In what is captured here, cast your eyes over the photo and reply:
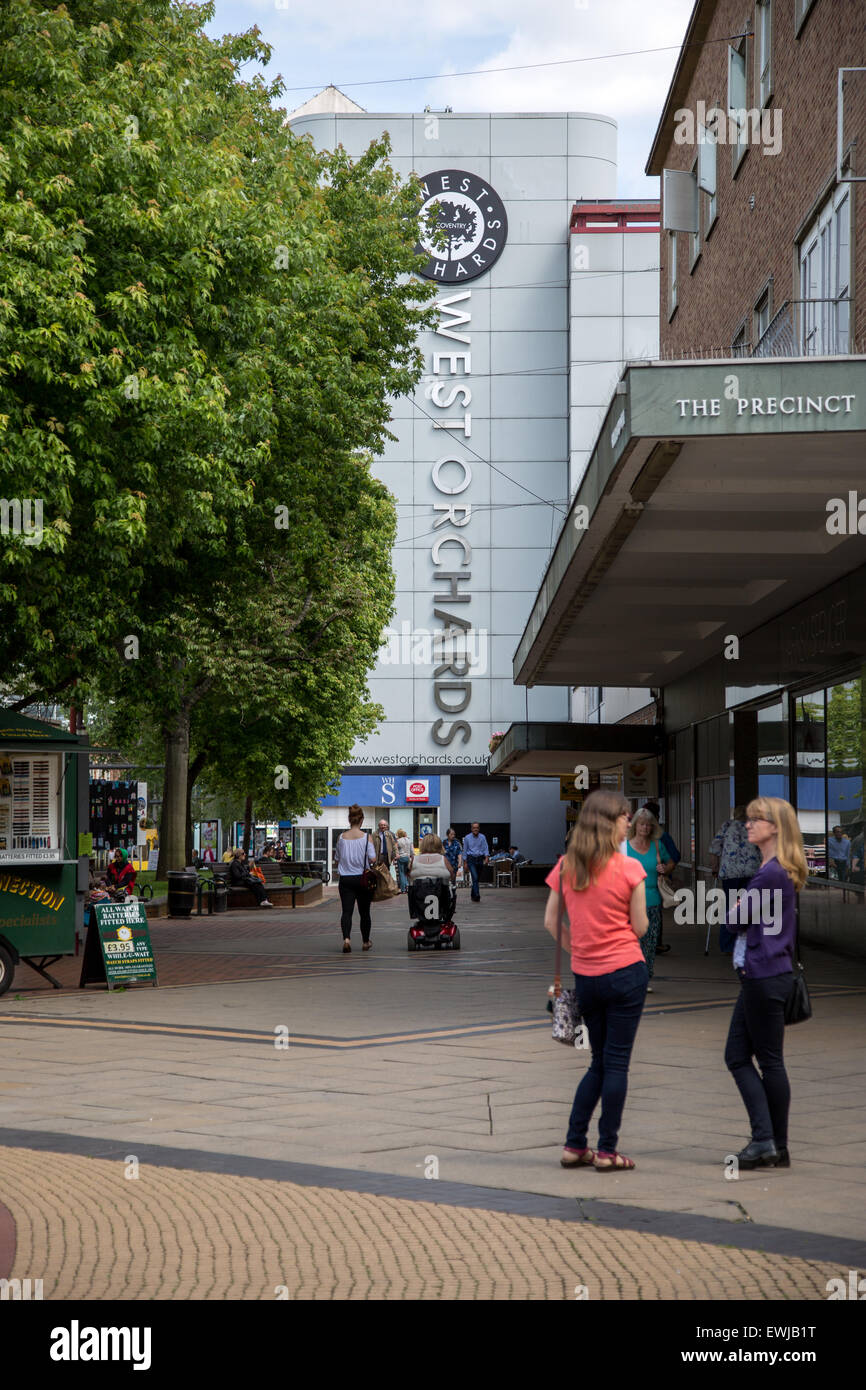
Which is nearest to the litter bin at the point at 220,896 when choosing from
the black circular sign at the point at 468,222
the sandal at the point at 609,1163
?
the sandal at the point at 609,1163

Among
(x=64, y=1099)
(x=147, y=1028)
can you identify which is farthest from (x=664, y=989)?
(x=64, y=1099)

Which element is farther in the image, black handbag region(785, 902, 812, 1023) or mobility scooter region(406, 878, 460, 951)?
mobility scooter region(406, 878, 460, 951)

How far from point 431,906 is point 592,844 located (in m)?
12.4

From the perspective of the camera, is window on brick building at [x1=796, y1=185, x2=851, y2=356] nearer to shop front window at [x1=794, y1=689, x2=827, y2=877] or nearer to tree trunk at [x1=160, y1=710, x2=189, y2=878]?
shop front window at [x1=794, y1=689, x2=827, y2=877]

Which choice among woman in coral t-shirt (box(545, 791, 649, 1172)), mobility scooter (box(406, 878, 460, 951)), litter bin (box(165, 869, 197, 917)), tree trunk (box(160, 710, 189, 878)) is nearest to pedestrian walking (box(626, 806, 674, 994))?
mobility scooter (box(406, 878, 460, 951))

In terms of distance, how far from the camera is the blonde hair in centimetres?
675

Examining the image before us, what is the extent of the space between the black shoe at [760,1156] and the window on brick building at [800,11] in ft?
47.0

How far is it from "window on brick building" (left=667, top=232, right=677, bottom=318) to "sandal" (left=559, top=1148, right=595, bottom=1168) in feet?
79.3

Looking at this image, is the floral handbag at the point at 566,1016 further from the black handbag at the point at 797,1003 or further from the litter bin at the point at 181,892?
the litter bin at the point at 181,892

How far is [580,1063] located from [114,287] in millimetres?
9544

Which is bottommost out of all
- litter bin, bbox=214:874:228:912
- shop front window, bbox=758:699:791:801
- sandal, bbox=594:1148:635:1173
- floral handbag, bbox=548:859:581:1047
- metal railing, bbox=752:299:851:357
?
litter bin, bbox=214:874:228:912

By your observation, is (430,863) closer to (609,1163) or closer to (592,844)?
(592,844)

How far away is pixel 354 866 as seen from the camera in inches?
711
